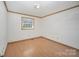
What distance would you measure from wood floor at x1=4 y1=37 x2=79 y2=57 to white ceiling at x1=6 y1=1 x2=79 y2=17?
1.13 feet

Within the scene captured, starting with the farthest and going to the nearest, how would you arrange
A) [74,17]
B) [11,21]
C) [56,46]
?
[74,17]
[56,46]
[11,21]

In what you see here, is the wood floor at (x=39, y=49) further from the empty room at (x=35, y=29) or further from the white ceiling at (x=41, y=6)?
the white ceiling at (x=41, y=6)

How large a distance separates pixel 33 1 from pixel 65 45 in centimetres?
73

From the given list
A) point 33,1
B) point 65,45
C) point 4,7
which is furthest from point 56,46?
point 4,7

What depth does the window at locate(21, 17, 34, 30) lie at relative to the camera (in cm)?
136

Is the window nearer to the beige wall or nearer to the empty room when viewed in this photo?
the empty room

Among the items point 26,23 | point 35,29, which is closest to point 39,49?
point 35,29

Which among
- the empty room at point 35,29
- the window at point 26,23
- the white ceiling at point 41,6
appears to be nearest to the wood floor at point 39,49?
the empty room at point 35,29

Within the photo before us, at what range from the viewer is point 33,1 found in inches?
53.9

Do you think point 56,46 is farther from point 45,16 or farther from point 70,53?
point 45,16

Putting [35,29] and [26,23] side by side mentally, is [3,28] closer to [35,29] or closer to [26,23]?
[26,23]

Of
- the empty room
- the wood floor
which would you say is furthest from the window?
the wood floor

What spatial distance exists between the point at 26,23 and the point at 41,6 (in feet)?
0.99

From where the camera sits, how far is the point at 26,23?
1.35 m
